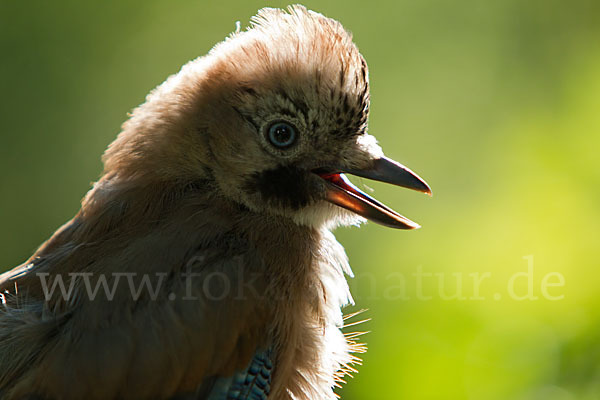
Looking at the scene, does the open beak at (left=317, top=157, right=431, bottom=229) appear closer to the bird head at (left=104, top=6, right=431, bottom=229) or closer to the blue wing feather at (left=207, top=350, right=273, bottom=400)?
the bird head at (left=104, top=6, right=431, bottom=229)

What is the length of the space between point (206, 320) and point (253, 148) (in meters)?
0.76

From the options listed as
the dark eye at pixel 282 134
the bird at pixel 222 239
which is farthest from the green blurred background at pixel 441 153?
the dark eye at pixel 282 134

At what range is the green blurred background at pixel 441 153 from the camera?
4.32 m

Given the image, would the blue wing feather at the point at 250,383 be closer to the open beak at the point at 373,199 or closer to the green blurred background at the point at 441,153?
the open beak at the point at 373,199

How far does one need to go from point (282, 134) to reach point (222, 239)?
52 cm

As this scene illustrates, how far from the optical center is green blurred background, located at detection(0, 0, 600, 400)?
432cm

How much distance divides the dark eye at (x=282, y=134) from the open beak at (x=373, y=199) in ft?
0.71

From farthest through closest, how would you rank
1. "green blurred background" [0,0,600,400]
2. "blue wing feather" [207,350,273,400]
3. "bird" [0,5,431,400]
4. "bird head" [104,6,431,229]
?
"green blurred background" [0,0,600,400]
"bird head" [104,6,431,229]
"blue wing feather" [207,350,273,400]
"bird" [0,5,431,400]

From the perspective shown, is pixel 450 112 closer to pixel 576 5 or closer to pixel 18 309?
pixel 576 5

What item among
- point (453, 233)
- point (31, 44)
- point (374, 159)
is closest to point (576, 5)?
point (453, 233)

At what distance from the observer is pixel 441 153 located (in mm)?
6121

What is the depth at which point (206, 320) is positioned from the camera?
2.94 m

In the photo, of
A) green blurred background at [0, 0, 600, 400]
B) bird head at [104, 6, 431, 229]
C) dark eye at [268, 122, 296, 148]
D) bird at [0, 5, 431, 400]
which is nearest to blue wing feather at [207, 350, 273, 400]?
bird at [0, 5, 431, 400]

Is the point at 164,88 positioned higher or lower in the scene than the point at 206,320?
higher
